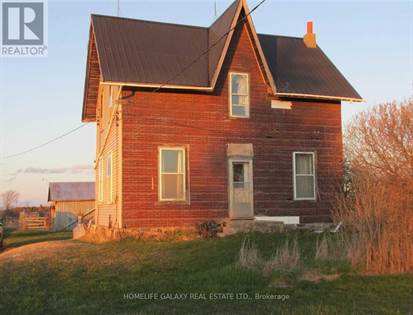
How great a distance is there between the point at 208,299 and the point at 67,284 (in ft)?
10.5

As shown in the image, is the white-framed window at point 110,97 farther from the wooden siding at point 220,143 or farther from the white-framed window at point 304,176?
the white-framed window at point 304,176

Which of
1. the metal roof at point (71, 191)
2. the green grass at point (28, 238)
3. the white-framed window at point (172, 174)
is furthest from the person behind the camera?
the metal roof at point (71, 191)

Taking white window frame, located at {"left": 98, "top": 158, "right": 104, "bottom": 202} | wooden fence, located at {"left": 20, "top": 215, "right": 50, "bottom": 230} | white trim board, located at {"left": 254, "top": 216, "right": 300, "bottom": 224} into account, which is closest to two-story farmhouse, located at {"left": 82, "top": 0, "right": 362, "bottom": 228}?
white trim board, located at {"left": 254, "top": 216, "right": 300, "bottom": 224}

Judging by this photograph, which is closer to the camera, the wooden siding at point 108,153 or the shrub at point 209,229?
the shrub at point 209,229

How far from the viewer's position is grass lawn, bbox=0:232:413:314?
8.26 metres

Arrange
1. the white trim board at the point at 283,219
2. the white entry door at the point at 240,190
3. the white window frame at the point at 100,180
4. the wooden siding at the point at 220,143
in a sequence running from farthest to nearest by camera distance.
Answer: the white window frame at the point at 100,180 → the white trim board at the point at 283,219 → the white entry door at the point at 240,190 → the wooden siding at the point at 220,143

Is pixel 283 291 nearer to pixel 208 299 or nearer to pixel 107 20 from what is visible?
pixel 208 299

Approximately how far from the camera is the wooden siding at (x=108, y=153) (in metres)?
18.8

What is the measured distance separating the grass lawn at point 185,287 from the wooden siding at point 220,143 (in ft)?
15.7

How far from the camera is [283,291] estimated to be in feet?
30.5

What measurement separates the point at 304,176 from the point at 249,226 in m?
3.91

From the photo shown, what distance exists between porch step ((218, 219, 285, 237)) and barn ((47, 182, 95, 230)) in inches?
1250

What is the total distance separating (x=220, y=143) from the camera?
19.6 metres

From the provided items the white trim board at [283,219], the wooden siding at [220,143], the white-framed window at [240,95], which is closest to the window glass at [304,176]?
the wooden siding at [220,143]
